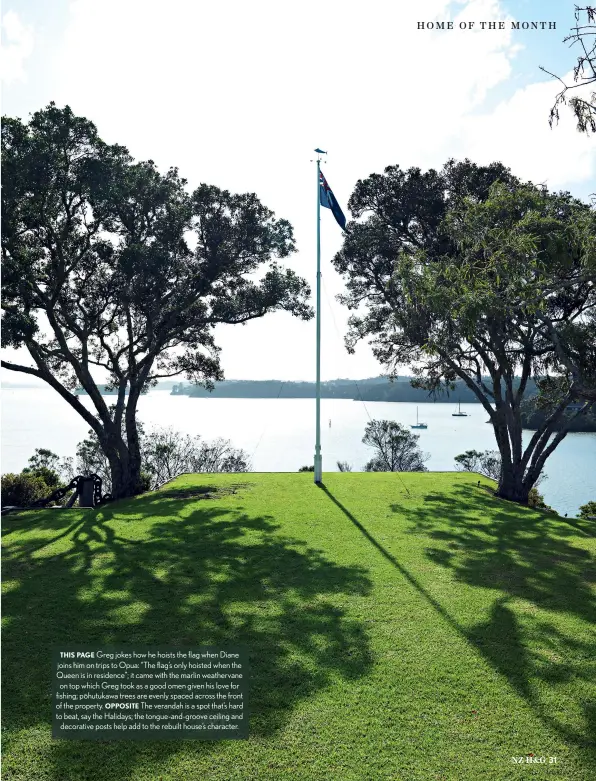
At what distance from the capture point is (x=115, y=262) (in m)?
16.0

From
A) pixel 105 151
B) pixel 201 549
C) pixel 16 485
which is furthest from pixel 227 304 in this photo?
pixel 201 549

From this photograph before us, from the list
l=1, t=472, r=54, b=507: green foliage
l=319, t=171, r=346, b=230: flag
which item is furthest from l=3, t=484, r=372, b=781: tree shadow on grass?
l=319, t=171, r=346, b=230: flag

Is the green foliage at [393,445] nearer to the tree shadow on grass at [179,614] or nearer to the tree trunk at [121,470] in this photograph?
the tree trunk at [121,470]

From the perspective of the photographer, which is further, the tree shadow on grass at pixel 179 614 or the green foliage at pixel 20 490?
the green foliage at pixel 20 490

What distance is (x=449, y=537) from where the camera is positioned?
33.4ft

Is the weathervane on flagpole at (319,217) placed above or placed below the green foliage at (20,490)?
above

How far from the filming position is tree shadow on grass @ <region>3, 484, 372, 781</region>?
425 cm

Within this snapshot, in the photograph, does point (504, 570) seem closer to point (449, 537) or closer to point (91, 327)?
point (449, 537)

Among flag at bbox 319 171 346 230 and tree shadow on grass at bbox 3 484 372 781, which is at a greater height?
flag at bbox 319 171 346 230

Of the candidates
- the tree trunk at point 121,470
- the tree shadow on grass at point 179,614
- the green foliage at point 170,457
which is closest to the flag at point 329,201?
the tree trunk at point 121,470

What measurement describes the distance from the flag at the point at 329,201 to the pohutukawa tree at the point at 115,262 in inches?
76.6

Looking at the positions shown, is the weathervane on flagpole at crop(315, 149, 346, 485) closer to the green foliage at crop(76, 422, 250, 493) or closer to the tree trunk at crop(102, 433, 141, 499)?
the tree trunk at crop(102, 433, 141, 499)

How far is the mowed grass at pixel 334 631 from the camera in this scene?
3.80m

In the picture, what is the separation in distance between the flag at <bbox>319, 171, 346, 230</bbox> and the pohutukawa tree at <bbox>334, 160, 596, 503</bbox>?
6.21ft
